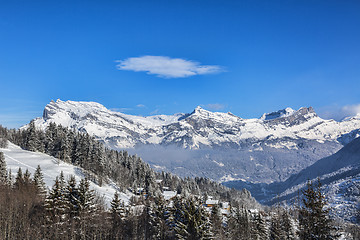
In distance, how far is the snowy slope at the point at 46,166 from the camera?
305 feet

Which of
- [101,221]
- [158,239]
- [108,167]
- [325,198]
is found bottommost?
[158,239]

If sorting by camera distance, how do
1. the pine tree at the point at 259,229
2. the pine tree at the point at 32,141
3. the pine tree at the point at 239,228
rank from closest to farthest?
the pine tree at the point at 259,229
the pine tree at the point at 239,228
the pine tree at the point at 32,141

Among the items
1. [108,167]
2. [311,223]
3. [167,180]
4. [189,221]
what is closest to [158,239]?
[189,221]

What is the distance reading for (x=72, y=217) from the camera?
5181cm

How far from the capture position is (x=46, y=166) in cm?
10019

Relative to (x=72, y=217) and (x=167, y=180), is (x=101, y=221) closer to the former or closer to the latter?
(x=72, y=217)

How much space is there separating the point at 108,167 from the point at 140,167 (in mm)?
17933

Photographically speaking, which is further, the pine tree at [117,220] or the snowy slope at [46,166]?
the snowy slope at [46,166]

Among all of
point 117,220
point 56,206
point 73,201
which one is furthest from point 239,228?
point 56,206

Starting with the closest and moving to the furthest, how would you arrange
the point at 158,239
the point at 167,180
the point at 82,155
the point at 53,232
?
1. the point at 53,232
2. the point at 158,239
3. the point at 82,155
4. the point at 167,180

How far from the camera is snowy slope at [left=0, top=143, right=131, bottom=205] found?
92.9 metres

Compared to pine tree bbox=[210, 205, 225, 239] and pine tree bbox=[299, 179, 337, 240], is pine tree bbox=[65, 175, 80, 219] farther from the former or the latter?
pine tree bbox=[299, 179, 337, 240]

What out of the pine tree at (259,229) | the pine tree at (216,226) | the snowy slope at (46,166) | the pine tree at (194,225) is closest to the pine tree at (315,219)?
the pine tree at (194,225)

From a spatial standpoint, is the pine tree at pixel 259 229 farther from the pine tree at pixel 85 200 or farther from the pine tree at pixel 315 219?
the pine tree at pixel 315 219
